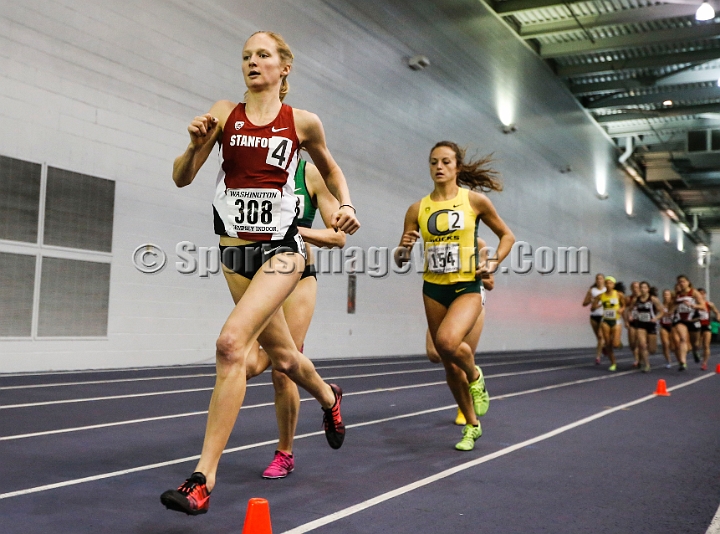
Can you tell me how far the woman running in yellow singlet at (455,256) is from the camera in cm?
516

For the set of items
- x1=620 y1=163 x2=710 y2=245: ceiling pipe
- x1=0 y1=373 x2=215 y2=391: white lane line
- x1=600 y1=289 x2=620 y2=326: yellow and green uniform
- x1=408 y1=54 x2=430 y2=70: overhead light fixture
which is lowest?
x1=0 y1=373 x2=215 y2=391: white lane line

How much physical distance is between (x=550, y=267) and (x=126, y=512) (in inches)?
930

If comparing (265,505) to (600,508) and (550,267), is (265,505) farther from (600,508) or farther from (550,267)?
(550,267)

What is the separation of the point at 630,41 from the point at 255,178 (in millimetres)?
19649

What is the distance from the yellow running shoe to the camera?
16.1 ft

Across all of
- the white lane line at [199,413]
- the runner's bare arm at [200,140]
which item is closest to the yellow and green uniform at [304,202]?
the runner's bare arm at [200,140]

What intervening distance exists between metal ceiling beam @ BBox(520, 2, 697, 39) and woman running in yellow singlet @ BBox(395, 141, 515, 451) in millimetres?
15047

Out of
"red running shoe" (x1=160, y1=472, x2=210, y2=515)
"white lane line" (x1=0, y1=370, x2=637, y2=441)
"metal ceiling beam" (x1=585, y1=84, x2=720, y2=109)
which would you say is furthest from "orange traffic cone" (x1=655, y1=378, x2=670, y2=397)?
"metal ceiling beam" (x1=585, y1=84, x2=720, y2=109)

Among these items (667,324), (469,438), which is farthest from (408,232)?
(667,324)

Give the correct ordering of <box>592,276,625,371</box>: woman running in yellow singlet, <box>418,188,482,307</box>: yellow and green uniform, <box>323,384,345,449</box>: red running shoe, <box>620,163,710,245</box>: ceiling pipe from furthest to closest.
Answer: <box>620,163,710,245</box>: ceiling pipe → <box>592,276,625,371</box>: woman running in yellow singlet → <box>418,188,482,307</box>: yellow and green uniform → <box>323,384,345,449</box>: red running shoe

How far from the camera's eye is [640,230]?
37375 millimetres

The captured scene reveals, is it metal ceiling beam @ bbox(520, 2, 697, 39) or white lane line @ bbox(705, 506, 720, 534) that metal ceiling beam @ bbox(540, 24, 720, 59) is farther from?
white lane line @ bbox(705, 506, 720, 534)

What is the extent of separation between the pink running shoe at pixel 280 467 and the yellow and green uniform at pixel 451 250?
73.9 inches

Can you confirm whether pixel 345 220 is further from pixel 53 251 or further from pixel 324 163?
pixel 53 251
